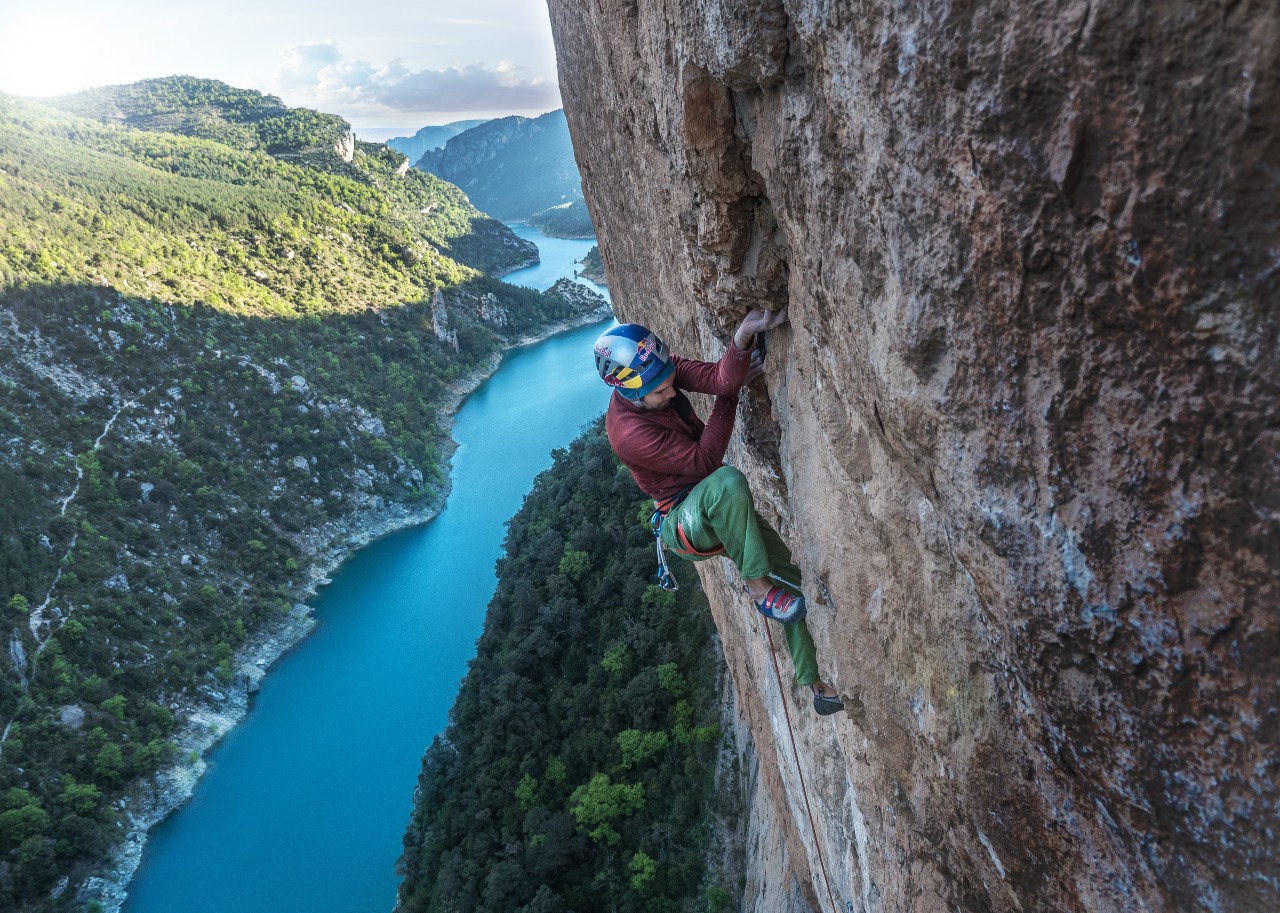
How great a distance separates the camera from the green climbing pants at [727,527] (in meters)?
3.63

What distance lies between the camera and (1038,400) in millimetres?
1861

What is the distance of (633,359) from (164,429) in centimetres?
3650

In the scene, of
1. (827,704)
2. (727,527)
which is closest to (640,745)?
(827,704)

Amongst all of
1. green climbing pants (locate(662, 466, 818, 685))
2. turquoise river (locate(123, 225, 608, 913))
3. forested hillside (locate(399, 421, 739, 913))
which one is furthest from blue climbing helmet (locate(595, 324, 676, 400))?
turquoise river (locate(123, 225, 608, 913))

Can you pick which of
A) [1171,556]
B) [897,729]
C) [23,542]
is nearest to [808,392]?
[897,729]

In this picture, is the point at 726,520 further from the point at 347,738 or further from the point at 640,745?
the point at 347,738

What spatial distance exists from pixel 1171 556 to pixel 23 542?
33.8 meters

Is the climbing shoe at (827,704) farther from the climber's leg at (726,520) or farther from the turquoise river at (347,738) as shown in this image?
the turquoise river at (347,738)

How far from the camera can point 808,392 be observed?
11.2ft

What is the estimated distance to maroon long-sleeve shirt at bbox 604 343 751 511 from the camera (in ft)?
12.0

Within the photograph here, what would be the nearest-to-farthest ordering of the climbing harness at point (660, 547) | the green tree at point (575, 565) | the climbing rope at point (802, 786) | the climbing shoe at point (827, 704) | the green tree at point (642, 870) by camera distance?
the climbing shoe at point (827, 704), the climbing harness at point (660, 547), the climbing rope at point (802, 786), the green tree at point (642, 870), the green tree at point (575, 565)

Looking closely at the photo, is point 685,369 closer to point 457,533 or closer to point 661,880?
point 661,880

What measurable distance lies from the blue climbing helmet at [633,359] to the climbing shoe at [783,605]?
133 centimetres

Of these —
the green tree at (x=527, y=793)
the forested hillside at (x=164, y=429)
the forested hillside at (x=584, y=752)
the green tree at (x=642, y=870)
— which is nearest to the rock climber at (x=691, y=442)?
the forested hillside at (x=584, y=752)
